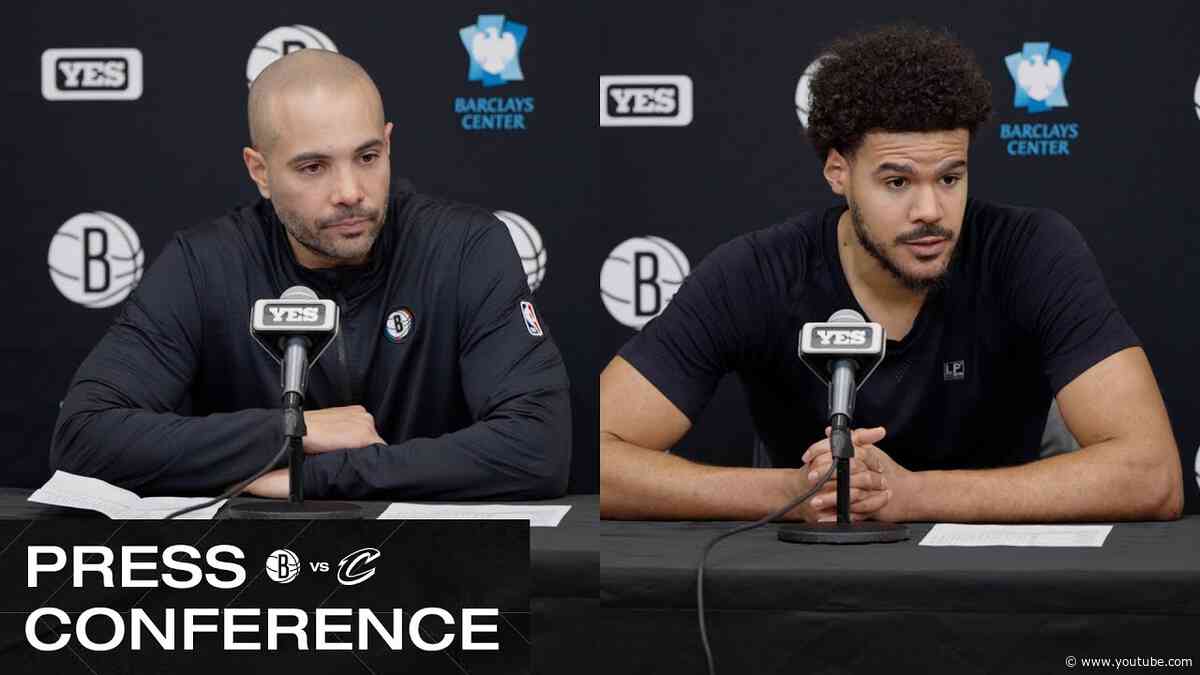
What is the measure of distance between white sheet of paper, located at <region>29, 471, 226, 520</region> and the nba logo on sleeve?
0.61 metres

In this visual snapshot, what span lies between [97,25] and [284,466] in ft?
4.55

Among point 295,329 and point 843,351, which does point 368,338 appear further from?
point 843,351

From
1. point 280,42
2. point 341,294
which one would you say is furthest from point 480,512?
point 280,42

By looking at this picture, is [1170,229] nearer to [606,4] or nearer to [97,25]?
[606,4]

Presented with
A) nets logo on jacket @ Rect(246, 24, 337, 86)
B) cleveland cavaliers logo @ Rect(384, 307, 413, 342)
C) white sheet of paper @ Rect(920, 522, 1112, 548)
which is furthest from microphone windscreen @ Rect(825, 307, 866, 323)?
nets logo on jacket @ Rect(246, 24, 337, 86)

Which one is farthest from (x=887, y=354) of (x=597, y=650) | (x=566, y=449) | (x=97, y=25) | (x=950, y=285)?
(x=97, y=25)

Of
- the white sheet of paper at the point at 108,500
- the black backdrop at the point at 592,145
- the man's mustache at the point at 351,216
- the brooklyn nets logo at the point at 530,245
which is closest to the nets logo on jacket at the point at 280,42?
the black backdrop at the point at 592,145

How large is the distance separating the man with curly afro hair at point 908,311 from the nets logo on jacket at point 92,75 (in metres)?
1.31

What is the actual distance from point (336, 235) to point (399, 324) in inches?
7.1

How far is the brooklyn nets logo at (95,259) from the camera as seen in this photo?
10.1 feet

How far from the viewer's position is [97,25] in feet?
10.1

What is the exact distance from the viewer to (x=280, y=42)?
3.05m

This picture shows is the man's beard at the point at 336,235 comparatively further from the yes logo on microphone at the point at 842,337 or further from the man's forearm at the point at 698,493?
the yes logo on microphone at the point at 842,337

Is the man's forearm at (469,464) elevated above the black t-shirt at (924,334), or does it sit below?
below
